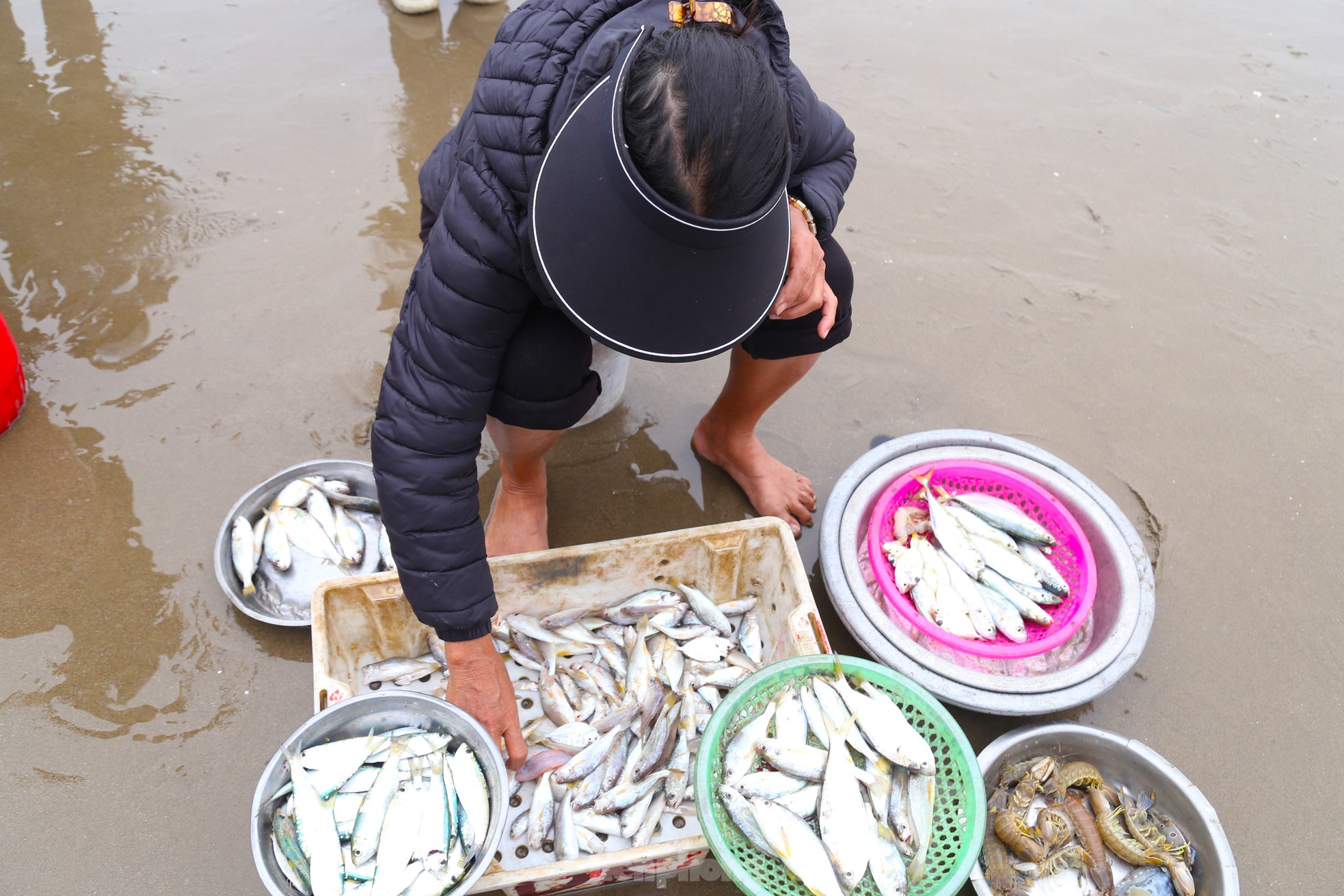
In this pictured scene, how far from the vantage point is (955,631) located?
2.37m

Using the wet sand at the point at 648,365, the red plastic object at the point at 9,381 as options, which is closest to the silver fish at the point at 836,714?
the wet sand at the point at 648,365

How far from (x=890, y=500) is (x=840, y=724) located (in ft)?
2.94

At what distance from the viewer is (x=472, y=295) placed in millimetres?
1584

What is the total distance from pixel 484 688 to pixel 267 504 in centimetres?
123

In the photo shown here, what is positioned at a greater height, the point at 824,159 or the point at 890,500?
the point at 824,159

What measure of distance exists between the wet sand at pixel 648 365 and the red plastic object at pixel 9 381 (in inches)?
3.0

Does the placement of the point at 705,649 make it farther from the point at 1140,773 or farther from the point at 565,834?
the point at 1140,773

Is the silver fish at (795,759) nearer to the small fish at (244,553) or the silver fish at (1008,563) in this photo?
the silver fish at (1008,563)

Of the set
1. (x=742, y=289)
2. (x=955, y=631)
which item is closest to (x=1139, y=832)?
(x=955, y=631)

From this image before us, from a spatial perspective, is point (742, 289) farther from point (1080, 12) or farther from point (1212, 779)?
point (1080, 12)

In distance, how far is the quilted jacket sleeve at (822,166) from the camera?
2.09 metres

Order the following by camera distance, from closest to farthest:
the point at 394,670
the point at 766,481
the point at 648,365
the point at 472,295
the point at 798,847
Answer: the point at 472,295
the point at 798,847
the point at 394,670
the point at 766,481
the point at 648,365

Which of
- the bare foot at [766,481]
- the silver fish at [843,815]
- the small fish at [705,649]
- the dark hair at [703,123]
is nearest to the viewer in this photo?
the dark hair at [703,123]

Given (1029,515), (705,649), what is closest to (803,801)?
(705,649)
